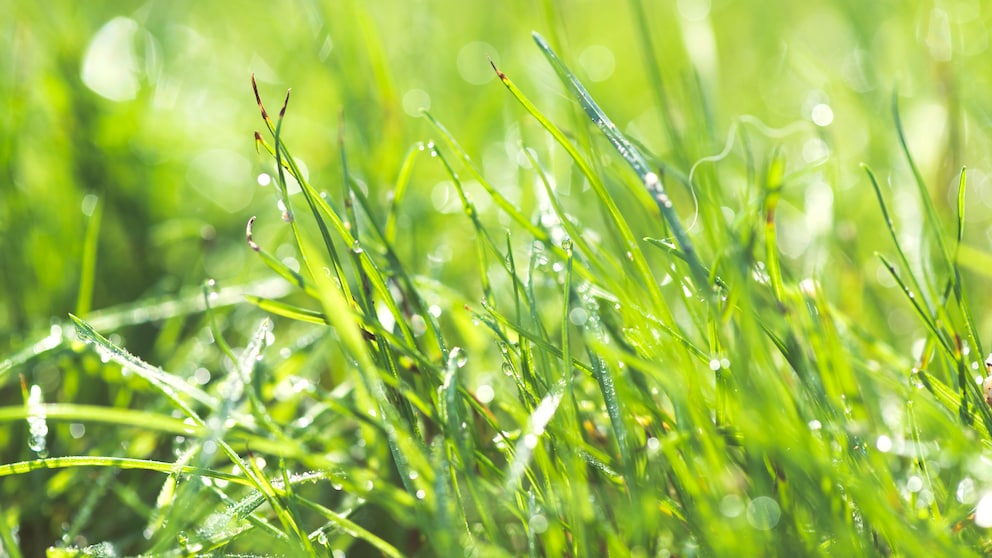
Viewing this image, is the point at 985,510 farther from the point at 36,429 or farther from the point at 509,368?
Answer: the point at 36,429

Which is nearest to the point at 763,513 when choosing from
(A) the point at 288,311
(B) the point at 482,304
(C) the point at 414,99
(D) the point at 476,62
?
(B) the point at 482,304

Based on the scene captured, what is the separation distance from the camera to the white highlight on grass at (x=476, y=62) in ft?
5.58

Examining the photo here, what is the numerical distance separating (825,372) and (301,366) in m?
0.50

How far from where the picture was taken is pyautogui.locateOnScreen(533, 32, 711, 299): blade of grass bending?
544 mm

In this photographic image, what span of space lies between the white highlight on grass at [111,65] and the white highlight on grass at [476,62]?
0.63 metres

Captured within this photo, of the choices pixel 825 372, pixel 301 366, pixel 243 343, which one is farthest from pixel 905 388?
pixel 243 343

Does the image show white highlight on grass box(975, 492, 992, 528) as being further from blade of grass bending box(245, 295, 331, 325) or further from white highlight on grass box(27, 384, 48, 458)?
white highlight on grass box(27, 384, 48, 458)

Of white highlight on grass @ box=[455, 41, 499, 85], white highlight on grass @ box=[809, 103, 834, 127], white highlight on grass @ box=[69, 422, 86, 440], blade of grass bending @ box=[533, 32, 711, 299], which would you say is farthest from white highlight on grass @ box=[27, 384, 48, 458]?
white highlight on grass @ box=[455, 41, 499, 85]

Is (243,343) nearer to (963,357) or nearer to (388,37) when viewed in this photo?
(963,357)

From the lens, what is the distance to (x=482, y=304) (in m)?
0.60

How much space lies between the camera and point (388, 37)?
1.96 metres

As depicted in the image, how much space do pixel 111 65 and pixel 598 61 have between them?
102cm

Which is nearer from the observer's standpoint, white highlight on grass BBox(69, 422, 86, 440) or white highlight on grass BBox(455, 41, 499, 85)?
white highlight on grass BBox(69, 422, 86, 440)

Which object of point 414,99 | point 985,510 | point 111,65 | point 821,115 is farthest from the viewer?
point 414,99
